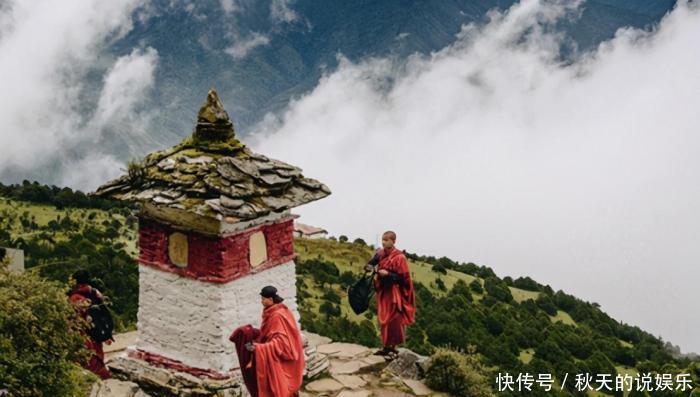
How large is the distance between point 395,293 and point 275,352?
11.6 ft

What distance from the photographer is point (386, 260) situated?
38.1 ft

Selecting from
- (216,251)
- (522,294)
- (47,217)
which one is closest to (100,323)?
(216,251)

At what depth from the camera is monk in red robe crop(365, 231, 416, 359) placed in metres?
11.5

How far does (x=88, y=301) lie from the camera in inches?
392

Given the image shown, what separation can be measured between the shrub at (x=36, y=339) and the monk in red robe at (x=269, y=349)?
1976 mm

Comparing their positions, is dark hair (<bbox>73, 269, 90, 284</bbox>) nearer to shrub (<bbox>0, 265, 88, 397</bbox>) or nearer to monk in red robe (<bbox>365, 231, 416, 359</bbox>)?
shrub (<bbox>0, 265, 88, 397</bbox>)

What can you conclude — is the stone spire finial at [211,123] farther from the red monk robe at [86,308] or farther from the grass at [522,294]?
the grass at [522,294]

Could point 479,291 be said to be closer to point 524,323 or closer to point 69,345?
point 524,323

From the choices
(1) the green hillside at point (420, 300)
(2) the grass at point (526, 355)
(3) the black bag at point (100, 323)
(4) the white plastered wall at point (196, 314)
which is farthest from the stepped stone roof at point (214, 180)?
(2) the grass at point (526, 355)

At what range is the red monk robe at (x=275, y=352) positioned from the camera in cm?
834

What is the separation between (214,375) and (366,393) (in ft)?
7.05

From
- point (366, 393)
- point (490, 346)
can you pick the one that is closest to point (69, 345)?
point (366, 393)

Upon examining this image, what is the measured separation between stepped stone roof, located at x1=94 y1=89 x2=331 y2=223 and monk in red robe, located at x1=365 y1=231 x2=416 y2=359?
1.51 m

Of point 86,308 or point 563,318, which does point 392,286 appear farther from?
point 563,318
